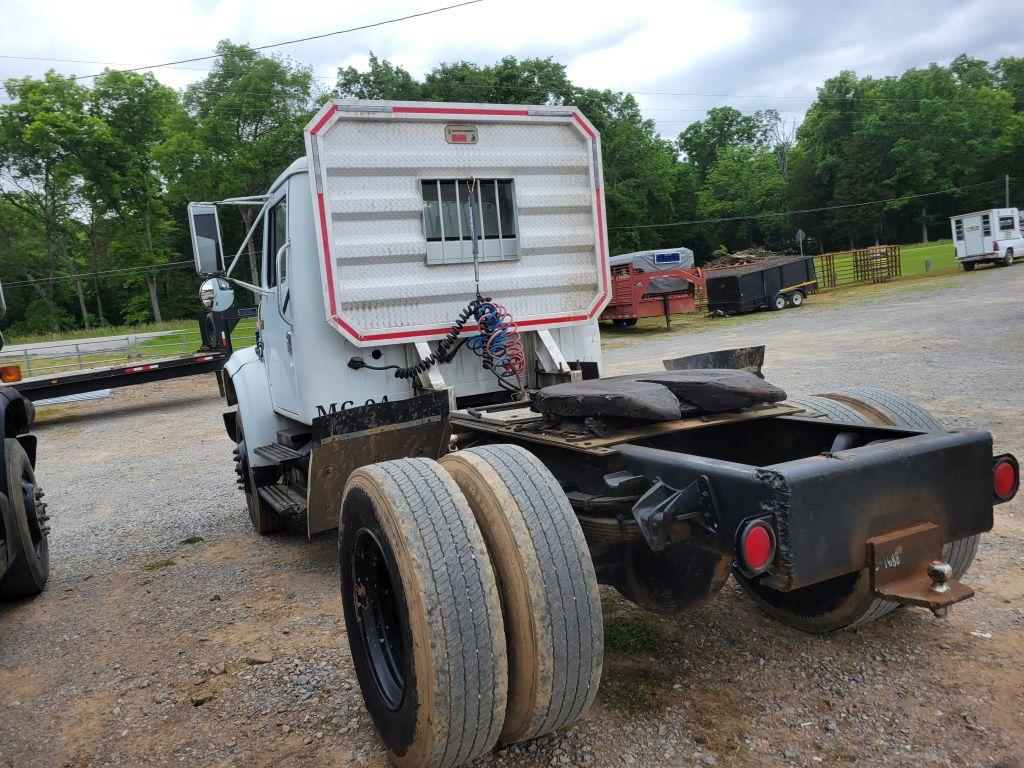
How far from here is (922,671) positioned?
3.27 metres

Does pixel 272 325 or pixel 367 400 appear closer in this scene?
pixel 367 400

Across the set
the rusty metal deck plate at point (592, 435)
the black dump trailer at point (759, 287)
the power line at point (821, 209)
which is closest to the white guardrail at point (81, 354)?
the rusty metal deck plate at point (592, 435)

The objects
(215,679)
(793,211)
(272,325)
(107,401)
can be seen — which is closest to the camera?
(215,679)

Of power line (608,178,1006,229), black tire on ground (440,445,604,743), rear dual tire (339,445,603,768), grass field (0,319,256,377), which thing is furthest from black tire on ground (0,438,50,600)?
power line (608,178,1006,229)

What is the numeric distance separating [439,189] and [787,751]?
384 cm

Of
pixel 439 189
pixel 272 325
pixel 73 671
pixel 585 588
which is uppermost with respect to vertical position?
pixel 439 189

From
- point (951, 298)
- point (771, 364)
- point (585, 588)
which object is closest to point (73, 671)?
point (585, 588)

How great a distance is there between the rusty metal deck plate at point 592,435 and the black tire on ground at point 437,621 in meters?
0.62

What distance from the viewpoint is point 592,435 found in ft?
10.8

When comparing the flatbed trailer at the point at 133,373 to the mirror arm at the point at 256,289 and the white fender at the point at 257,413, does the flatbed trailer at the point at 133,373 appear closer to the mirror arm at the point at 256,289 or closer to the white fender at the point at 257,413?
the white fender at the point at 257,413

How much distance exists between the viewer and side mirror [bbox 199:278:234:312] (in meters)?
5.94

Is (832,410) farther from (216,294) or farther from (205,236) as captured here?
(216,294)

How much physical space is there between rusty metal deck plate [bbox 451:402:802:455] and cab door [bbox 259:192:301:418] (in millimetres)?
1923

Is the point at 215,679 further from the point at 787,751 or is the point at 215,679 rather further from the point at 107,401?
the point at 107,401
